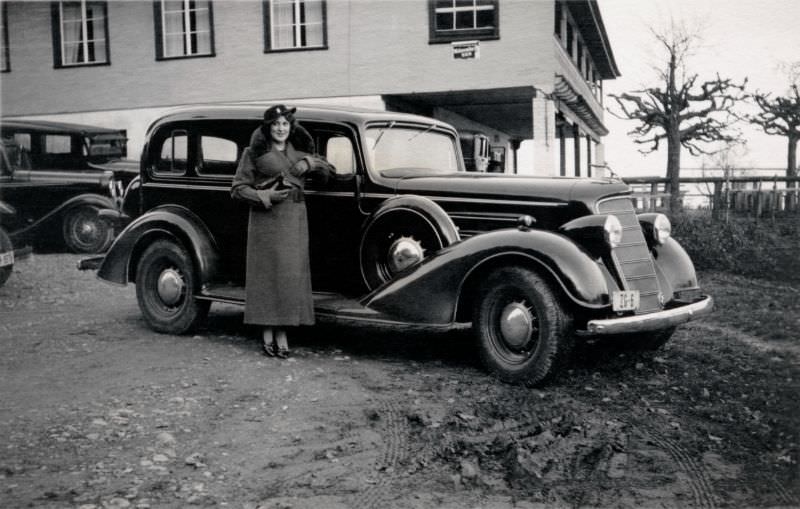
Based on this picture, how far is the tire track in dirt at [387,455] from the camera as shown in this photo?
2598 mm

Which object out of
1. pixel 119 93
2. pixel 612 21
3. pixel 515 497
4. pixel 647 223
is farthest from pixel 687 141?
pixel 119 93

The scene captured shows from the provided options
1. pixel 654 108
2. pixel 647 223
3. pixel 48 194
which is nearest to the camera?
pixel 647 223

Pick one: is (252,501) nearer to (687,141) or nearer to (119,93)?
(687,141)

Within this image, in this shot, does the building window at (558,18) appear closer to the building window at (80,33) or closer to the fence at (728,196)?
the fence at (728,196)

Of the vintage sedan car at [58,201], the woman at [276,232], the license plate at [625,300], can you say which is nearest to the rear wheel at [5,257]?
the woman at [276,232]

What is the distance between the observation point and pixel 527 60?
1149cm

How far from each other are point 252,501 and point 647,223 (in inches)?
127

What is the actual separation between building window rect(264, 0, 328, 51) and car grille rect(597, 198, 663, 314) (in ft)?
27.6

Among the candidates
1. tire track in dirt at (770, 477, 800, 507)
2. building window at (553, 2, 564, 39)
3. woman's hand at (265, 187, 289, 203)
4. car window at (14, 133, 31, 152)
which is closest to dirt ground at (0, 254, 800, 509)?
tire track in dirt at (770, 477, 800, 507)

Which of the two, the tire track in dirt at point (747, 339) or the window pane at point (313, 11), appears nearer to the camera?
the tire track in dirt at point (747, 339)

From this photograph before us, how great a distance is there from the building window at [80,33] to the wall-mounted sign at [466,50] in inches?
227

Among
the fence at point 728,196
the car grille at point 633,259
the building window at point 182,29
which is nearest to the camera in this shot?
the car grille at point 633,259

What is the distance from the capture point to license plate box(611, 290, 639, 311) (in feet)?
12.8

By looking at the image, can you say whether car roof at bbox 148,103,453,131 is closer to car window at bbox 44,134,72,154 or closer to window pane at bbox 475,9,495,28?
car window at bbox 44,134,72,154
